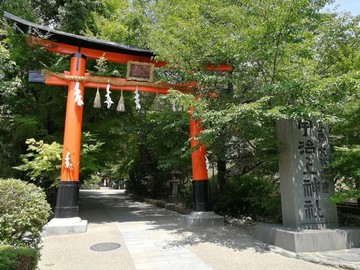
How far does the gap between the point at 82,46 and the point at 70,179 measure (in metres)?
4.84

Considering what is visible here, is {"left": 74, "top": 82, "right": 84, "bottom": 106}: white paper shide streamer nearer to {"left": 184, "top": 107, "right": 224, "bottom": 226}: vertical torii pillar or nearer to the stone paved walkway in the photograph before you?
{"left": 184, "top": 107, "right": 224, "bottom": 226}: vertical torii pillar

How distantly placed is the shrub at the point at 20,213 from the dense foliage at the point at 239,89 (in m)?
3.93

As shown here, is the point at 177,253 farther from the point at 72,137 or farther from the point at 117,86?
the point at 117,86

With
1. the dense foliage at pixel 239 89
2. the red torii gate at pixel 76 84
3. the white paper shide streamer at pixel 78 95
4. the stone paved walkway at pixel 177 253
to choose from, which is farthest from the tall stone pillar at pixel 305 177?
the white paper shide streamer at pixel 78 95

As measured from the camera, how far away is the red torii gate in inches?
365

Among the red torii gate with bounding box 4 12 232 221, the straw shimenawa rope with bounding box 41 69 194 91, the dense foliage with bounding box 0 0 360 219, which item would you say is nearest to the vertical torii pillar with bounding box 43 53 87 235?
the red torii gate with bounding box 4 12 232 221

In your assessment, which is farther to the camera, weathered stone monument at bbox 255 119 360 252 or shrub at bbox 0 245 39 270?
weathered stone monument at bbox 255 119 360 252

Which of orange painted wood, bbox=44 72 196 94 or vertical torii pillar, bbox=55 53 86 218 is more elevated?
orange painted wood, bbox=44 72 196 94

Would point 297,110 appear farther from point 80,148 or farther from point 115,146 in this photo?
point 115,146

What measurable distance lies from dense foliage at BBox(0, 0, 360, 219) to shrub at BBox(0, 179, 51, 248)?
12.9 ft

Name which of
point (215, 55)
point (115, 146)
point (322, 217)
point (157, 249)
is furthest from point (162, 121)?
point (322, 217)

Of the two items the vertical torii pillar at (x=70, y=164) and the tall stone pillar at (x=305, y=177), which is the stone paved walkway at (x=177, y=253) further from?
the vertical torii pillar at (x=70, y=164)

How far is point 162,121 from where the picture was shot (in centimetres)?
1231

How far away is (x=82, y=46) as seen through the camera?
405 inches
